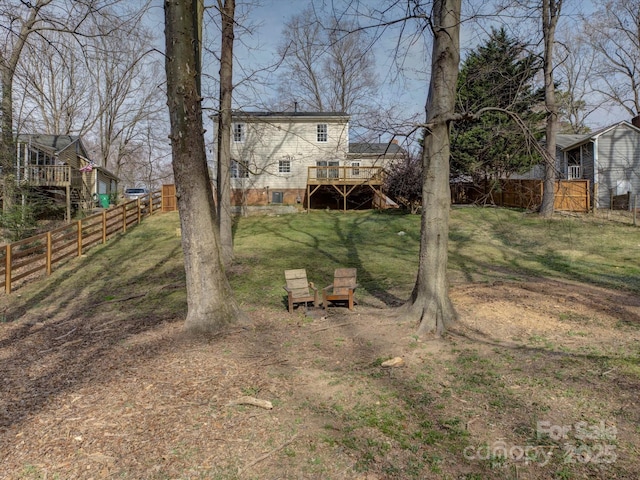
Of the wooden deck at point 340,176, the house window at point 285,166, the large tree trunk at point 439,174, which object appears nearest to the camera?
the large tree trunk at point 439,174

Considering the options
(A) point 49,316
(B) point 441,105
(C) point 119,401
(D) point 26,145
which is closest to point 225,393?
(C) point 119,401

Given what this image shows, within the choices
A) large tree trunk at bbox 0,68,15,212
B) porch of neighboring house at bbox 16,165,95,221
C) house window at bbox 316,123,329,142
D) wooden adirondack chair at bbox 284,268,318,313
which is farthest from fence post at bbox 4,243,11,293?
house window at bbox 316,123,329,142

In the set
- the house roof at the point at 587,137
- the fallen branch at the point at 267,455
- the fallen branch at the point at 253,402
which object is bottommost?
the fallen branch at the point at 267,455

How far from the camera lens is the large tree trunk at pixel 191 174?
5.84 metres

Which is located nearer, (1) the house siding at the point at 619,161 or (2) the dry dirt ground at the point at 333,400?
(2) the dry dirt ground at the point at 333,400

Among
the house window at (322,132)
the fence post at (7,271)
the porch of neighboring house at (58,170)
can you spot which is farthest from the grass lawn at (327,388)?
the house window at (322,132)

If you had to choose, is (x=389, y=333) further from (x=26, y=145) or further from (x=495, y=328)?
(x=26, y=145)

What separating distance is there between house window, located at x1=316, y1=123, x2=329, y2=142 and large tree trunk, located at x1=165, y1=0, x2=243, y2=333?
22.2 metres

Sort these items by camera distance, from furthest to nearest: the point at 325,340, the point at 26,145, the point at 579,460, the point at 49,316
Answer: the point at 26,145 < the point at 49,316 < the point at 325,340 < the point at 579,460

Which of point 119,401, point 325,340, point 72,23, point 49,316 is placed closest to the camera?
point 119,401

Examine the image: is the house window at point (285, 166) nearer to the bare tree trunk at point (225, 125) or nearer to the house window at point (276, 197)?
the house window at point (276, 197)

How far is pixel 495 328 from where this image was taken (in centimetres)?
599

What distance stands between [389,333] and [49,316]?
697cm

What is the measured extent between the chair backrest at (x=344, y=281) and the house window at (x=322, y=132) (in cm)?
2172
